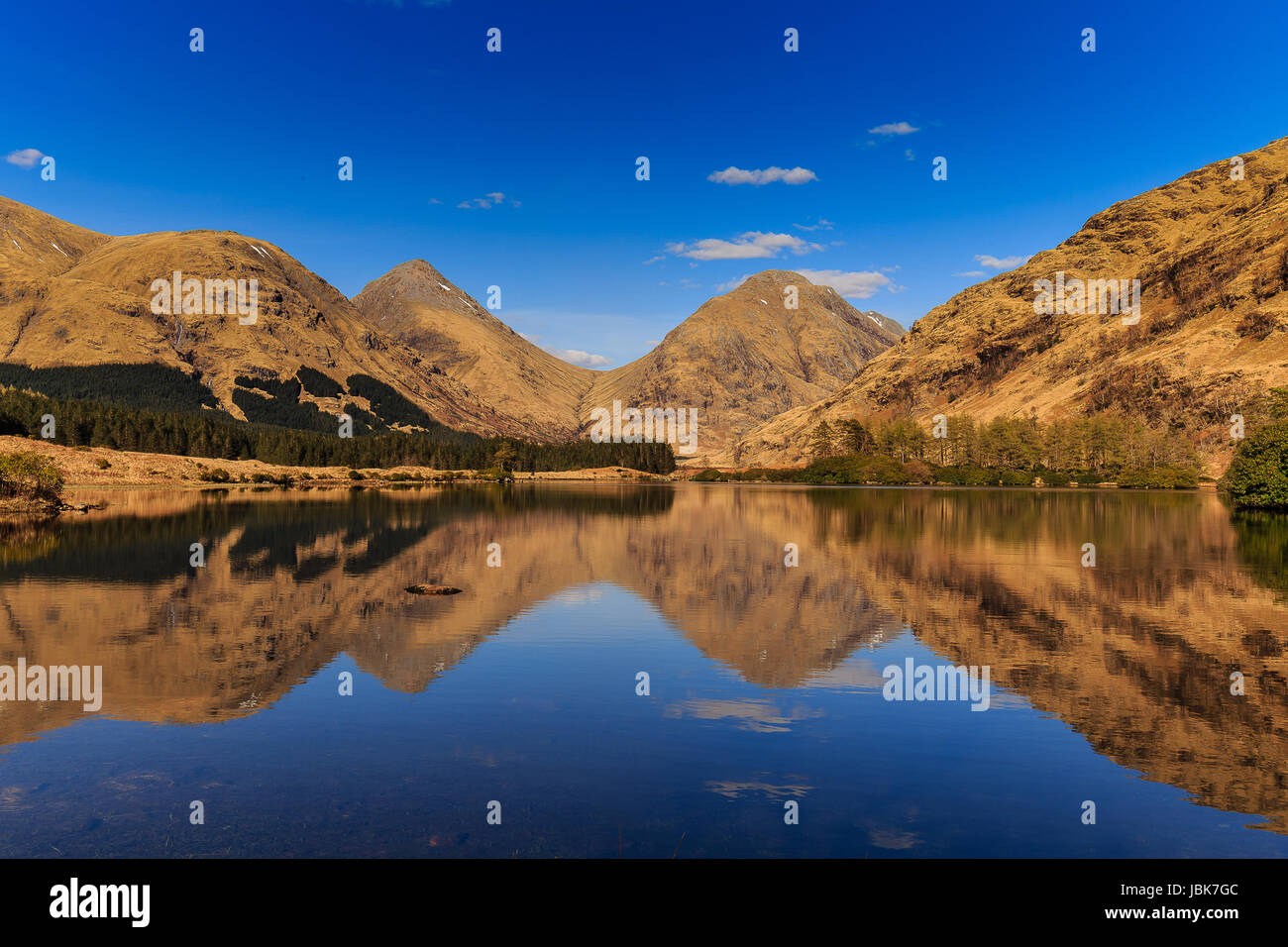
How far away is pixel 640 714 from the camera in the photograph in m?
21.6

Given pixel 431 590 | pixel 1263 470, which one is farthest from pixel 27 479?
pixel 1263 470

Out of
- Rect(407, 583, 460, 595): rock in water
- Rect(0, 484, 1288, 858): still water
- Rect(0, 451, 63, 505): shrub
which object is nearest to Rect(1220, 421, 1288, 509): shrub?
Rect(0, 484, 1288, 858): still water

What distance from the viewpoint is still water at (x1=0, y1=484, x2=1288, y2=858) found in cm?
1426

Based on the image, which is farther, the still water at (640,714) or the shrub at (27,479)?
the shrub at (27,479)

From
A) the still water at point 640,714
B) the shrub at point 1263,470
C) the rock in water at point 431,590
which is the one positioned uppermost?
the shrub at point 1263,470

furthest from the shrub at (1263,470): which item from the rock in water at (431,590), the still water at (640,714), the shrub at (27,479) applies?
the shrub at (27,479)

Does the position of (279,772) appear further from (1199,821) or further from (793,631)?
(793,631)

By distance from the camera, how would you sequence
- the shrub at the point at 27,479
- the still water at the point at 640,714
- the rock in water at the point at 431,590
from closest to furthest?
1. the still water at the point at 640,714
2. the rock in water at the point at 431,590
3. the shrub at the point at 27,479

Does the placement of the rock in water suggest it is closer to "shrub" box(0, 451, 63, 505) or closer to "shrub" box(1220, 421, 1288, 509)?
"shrub" box(0, 451, 63, 505)

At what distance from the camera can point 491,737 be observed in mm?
19406

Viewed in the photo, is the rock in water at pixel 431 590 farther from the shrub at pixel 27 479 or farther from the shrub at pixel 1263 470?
the shrub at pixel 1263 470

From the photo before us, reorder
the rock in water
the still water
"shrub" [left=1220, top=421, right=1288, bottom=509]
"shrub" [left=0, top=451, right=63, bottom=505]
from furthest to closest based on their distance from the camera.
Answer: "shrub" [left=1220, top=421, right=1288, bottom=509]
"shrub" [left=0, top=451, right=63, bottom=505]
the rock in water
the still water

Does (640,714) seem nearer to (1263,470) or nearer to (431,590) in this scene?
(431,590)

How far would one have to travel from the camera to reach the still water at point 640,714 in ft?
46.8
